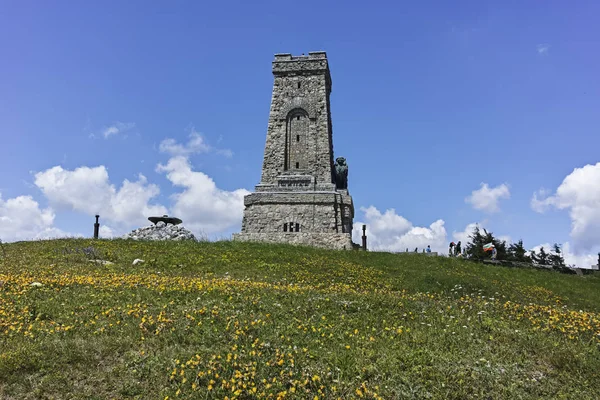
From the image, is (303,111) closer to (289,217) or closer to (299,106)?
(299,106)

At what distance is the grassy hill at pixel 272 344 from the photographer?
308 inches

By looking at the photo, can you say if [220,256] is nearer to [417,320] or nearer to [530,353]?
[417,320]

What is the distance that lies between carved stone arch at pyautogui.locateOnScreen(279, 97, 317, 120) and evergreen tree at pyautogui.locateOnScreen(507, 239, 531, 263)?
1883 centimetres

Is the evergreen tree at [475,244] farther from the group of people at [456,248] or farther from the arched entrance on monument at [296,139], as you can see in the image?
the arched entrance on monument at [296,139]

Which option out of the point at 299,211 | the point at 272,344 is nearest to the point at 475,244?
the point at 299,211

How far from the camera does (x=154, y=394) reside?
768cm

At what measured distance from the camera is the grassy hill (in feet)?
25.7

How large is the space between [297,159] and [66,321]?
93.8 feet

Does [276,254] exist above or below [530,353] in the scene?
above

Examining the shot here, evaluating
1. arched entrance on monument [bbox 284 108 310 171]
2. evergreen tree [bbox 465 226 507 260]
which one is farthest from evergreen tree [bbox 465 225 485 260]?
arched entrance on monument [bbox 284 108 310 171]

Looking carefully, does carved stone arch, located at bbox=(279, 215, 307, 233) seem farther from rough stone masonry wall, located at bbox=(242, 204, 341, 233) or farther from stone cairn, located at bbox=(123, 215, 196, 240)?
stone cairn, located at bbox=(123, 215, 196, 240)

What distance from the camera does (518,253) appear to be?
38.1 metres

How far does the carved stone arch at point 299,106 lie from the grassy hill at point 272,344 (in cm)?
2589

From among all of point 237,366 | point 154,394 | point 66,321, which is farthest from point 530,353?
point 66,321
